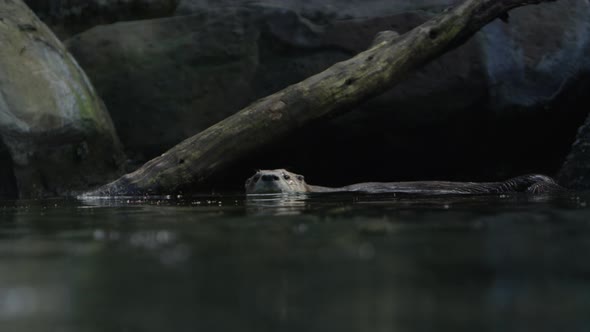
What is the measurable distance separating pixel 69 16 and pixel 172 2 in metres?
1.02

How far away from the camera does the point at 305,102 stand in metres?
5.12

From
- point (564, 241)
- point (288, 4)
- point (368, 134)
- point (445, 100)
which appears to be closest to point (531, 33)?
point (445, 100)

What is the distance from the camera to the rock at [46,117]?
18.1 feet

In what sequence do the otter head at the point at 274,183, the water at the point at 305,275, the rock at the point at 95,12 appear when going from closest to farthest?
the water at the point at 305,275 < the otter head at the point at 274,183 < the rock at the point at 95,12

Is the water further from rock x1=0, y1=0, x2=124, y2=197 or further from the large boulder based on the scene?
the large boulder

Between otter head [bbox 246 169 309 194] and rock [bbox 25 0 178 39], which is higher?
rock [bbox 25 0 178 39]

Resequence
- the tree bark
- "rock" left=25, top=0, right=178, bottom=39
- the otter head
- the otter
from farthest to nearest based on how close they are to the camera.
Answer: "rock" left=25, top=0, right=178, bottom=39 < the otter head < the tree bark < the otter

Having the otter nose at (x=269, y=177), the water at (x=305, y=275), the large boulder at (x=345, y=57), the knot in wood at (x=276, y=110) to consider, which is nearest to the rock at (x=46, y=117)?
the large boulder at (x=345, y=57)

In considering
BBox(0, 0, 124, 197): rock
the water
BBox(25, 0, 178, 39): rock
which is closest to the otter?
BBox(0, 0, 124, 197): rock

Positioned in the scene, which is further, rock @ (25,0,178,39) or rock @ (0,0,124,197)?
rock @ (25,0,178,39)

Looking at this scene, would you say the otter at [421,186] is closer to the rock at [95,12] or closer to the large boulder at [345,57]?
the large boulder at [345,57]

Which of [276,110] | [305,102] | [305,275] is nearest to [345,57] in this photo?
[305,102]

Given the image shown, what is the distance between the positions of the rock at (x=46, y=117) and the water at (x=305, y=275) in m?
3.11

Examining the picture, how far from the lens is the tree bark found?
4965 millimetres
